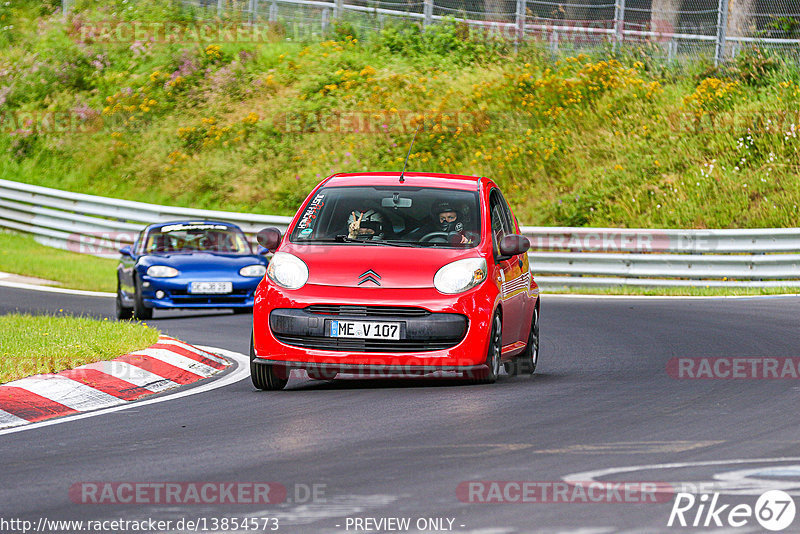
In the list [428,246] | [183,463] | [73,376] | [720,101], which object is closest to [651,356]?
[428,246]

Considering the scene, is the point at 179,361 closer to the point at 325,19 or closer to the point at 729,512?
the point at 729,512

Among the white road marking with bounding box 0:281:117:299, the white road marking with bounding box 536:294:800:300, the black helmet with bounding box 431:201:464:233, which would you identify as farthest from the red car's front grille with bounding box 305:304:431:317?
the white road marking with bounding box 0:281:117:299

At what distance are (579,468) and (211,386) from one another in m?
4.37

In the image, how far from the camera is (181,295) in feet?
57.7

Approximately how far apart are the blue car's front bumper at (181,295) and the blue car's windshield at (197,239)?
994 mm

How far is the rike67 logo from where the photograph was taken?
5336 mm

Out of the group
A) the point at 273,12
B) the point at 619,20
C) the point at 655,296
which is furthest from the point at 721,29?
the point at 273,12

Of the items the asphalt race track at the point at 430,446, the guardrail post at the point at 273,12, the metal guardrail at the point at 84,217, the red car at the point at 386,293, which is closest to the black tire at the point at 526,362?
the asphalt race track at the point at 430,446

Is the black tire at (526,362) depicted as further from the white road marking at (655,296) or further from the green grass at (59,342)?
the white road marking at (655,296)

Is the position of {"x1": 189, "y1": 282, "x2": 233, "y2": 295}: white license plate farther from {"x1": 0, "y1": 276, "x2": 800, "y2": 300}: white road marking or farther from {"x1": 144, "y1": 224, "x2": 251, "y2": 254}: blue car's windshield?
{"x1": 0, "y1": 276, "x2": 800, "y2": 300}: white road marking

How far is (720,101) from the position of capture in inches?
1188

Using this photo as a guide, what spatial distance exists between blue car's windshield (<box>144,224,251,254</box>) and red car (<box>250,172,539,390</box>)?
27.7 feet

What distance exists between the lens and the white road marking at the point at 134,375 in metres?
9.98

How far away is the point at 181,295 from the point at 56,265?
27.4 ft
